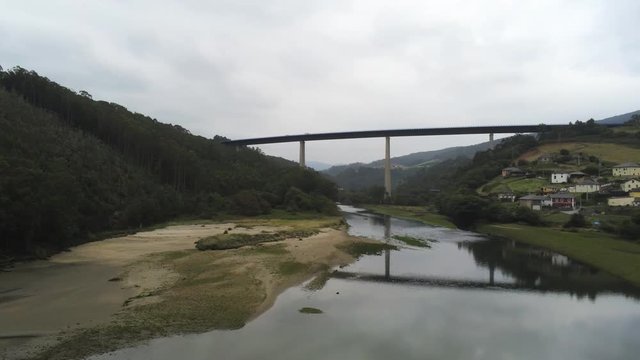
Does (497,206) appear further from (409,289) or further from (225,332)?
(225,332)

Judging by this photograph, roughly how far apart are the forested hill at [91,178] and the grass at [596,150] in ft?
181

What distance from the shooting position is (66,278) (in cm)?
2664

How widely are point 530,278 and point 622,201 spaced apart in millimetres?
45607

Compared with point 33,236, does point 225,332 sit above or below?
below

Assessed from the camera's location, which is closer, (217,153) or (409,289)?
(409,289)

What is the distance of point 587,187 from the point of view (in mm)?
79250

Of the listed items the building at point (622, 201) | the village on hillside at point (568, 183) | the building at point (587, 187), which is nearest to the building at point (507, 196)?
the village on hillside at point (568, 183)

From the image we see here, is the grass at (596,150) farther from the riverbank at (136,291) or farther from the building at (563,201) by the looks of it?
the riverbank at (136,291)

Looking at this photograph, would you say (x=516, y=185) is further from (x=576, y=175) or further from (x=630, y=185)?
(x=630, y=185)

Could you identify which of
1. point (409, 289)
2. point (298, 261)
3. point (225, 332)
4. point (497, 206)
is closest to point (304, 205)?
point (497, 206)

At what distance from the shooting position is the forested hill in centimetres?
3331

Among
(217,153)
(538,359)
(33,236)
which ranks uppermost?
(217,153)

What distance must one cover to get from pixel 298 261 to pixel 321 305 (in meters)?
10.7

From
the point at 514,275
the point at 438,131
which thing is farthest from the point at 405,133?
the point at 514,275
